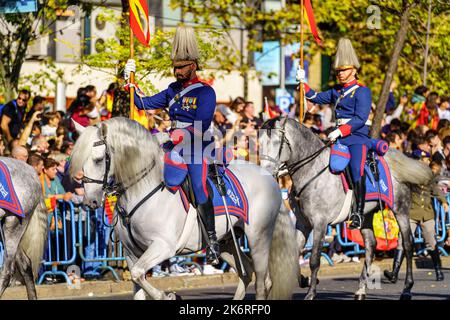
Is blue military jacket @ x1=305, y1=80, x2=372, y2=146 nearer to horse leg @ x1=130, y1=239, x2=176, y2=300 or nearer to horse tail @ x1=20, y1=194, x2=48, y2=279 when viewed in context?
horse tail @ x1=20, y1=194, x2=48, y2=279

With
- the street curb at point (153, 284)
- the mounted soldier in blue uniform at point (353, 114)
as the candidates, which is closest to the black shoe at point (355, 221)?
the mounted soldier in blue uniform at point (353, 114)

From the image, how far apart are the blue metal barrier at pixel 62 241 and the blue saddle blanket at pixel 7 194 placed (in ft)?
8.67

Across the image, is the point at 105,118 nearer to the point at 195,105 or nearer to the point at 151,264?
the point at 195,105

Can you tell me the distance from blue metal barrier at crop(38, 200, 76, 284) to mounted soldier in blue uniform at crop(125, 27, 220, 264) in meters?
4.74

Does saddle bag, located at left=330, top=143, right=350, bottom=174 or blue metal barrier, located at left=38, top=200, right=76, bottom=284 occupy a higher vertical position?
saddle bag, located at left=330, top=143, right=350, bottom=174

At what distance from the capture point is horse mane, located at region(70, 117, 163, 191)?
1232 centimetres

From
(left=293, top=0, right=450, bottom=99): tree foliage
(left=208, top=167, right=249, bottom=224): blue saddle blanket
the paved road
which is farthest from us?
(left=293, top=0, right=450, bottom=99): tree foliage

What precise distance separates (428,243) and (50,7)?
782 cm

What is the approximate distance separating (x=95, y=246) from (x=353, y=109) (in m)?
4.49

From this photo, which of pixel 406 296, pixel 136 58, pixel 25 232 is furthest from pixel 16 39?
pixel 406 296

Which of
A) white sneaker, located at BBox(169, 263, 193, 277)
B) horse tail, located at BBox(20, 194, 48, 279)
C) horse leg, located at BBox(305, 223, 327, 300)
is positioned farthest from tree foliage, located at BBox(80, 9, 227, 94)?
horse leg, located at BBox(305, 223, 327, 300)

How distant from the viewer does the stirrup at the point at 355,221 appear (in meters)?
16.2

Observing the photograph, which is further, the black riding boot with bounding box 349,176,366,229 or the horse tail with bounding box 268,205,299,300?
the black riding boot with bounding box 349,176,366,229

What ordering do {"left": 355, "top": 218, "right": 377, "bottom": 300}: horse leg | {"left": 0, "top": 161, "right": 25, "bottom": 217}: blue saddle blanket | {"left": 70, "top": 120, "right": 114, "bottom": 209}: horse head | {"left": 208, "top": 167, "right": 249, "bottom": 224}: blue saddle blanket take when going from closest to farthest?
{"left": 70, "top": 120, "right": 114, "bottom": 209}: horse head, {"left": 208, "top": 167, "right": 249, "bottom": 224}: blue saddle blanket, {"left": 0, "top": 161, "right": 25, "bottom": 217}: blue saddle blanket, {"left": 355, "top": 218, "right": 377, "bottom": 300}: horse leg
